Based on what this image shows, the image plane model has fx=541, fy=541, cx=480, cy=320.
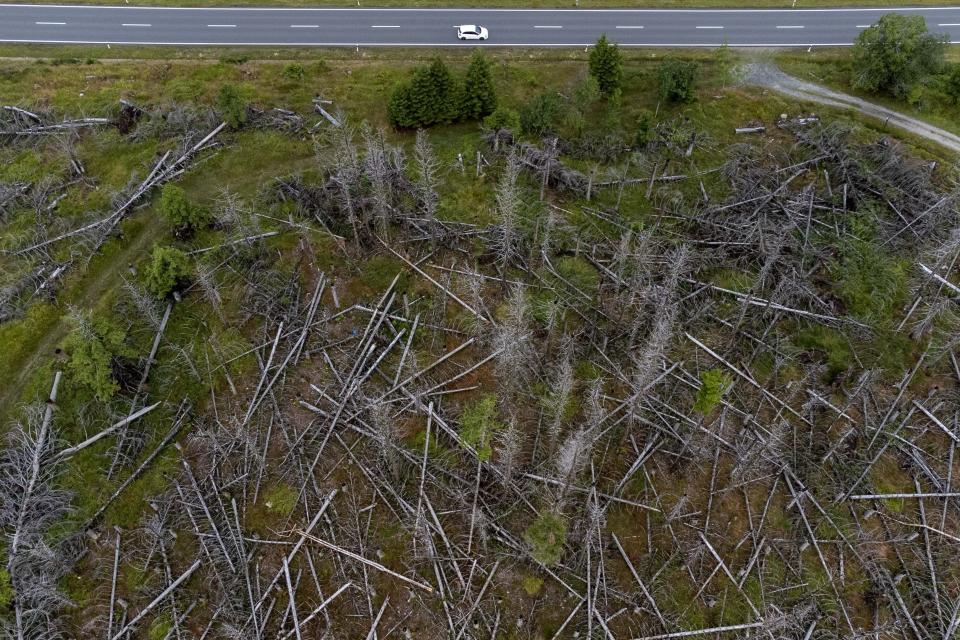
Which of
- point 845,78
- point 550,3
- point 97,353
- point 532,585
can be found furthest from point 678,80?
point 97,353

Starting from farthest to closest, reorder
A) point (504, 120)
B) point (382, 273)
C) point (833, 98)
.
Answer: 1. point (833, 98)
2. point (504, 120)
3. point (382, 273)

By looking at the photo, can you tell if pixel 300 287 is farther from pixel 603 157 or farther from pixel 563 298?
pixel 603 157

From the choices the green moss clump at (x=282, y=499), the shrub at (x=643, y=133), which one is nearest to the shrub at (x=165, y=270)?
the green moss clump at (x=282, y=499)

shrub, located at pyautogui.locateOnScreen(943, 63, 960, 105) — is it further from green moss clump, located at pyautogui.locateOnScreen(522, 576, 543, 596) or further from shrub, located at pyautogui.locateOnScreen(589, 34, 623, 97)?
green moss clump, located at pyautogui.locateOnScreen(522, 576, 543, 596)

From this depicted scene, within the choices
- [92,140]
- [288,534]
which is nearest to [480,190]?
[288,534]

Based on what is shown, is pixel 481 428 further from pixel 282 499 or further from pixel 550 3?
pixel 550 3

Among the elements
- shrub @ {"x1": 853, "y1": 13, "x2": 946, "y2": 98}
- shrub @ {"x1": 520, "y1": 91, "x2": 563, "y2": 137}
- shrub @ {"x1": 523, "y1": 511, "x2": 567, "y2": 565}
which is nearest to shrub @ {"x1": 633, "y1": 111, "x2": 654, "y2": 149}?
shrub @ {"x1": 520, "y1": 91, "x2": 563, "y2": 137}

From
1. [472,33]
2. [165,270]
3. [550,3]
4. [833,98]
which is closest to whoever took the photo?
[165,270]

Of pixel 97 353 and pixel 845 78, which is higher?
pixel 845 78
